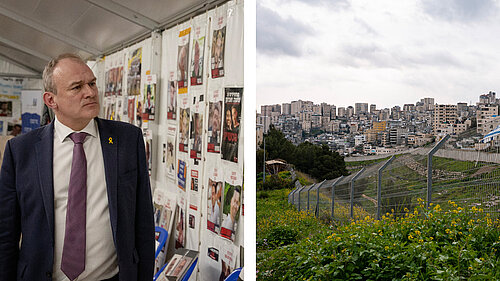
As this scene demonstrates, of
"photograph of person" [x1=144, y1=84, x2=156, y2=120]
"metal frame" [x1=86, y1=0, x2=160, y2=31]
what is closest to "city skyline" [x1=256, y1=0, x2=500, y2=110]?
"metal frame" [x1=86, y1=0, x2=160, y2=31]

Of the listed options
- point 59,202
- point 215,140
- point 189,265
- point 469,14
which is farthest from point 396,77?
point 59,202

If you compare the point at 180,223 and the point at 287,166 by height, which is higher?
the point at 287,166

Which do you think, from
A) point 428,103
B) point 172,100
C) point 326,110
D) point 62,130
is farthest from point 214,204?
point 428,103

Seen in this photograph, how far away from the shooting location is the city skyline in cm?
223

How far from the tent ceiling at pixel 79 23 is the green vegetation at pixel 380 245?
157cm

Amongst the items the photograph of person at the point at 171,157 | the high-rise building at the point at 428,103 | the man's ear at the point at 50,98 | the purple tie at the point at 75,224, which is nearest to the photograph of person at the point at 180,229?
the photograph of person at the point at 171,157

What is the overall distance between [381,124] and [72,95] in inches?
68.8

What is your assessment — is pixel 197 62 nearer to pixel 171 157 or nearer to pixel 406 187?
pixel 171 157

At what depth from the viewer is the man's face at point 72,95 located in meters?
1.70

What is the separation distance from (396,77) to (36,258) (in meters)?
2.07

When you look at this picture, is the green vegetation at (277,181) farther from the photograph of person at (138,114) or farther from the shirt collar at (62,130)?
the shirt collar at (62,130)

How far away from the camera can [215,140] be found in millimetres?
2822

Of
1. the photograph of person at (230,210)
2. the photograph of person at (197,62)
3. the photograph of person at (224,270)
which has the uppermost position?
the photograph of person at (197,62)

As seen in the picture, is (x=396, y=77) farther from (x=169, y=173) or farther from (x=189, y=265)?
(x=169, y=173)
